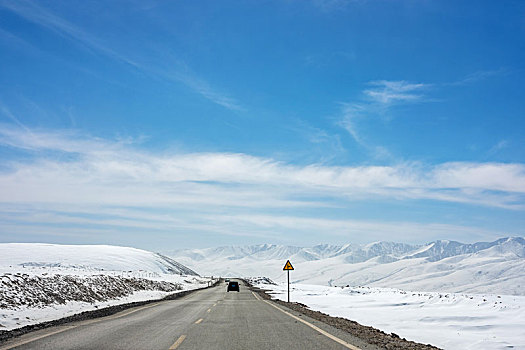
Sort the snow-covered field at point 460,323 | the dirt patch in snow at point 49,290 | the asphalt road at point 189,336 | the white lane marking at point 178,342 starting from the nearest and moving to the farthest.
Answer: the white lane marking at point 178,342 < the asphalt road at point 189,336 < the snow-covered field at point 460,323 < the dirt patch in snow at point 49,290

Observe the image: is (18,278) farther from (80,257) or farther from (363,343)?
(80,257)

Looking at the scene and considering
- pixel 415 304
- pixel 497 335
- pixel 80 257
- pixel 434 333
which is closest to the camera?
pixel 497 335

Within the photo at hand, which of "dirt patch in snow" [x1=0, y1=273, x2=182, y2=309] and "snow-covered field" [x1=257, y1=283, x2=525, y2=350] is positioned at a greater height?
"dirt patch in snow" [x1=0, y1=273, x2=182, y2=309]

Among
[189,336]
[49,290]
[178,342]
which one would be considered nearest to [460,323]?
[189,336]

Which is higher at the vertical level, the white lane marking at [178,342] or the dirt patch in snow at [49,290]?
the dirt patch in snow at [49,290]

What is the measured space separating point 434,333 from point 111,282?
1169 inches

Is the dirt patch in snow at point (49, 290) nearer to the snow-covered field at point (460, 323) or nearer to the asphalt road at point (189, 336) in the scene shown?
the asphalt road at point (189, 336)

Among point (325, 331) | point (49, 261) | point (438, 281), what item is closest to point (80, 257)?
point (49, 261)

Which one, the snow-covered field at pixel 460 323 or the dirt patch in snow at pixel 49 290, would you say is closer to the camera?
the snow-covered field at pixel 460 323

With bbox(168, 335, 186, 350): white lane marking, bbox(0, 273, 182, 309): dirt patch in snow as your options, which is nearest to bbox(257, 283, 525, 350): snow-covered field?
bbox(168, 335, 186, 350): white lane marking

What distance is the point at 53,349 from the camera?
31.9ft

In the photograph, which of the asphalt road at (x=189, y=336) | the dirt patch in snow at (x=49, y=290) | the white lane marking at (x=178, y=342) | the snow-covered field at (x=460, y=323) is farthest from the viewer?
the dirt patch in snow at (x=49, y=290)

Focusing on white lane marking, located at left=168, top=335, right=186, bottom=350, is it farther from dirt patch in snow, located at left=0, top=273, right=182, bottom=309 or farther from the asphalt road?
dirt patch in snow, located at left=0, top=273, right=182, bottom=309

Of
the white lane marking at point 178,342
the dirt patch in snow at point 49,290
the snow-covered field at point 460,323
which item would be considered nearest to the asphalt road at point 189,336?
the white lane marking at point 178,342
